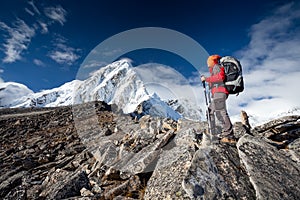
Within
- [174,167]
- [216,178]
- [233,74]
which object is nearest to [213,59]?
[233,74]

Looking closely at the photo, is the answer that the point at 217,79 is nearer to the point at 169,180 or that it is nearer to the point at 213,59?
the point at 213,59

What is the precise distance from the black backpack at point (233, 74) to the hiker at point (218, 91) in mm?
153

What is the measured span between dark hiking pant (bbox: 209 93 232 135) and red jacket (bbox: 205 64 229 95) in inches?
7.1

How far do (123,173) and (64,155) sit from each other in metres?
8.27

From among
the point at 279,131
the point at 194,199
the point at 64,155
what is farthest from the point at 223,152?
the point at 64,155

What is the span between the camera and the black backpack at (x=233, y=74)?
6961mm

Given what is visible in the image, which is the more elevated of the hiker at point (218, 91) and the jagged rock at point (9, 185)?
the hiker at point (218, 91)

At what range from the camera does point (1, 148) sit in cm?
1783

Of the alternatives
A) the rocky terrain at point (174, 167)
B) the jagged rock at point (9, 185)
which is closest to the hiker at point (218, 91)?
the rocky terrain at point (174, 167)

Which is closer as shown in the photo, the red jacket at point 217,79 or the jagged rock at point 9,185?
the red jacket at point 217,79

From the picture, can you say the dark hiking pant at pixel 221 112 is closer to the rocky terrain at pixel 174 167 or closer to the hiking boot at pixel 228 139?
the hiking boot at pixel 228 139

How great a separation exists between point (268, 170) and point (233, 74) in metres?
3.19

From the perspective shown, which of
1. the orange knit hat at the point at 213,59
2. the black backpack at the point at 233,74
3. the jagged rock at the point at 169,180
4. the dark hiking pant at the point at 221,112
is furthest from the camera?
the orange knit hat at the point at 213,59

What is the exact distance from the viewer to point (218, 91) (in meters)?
7.42
